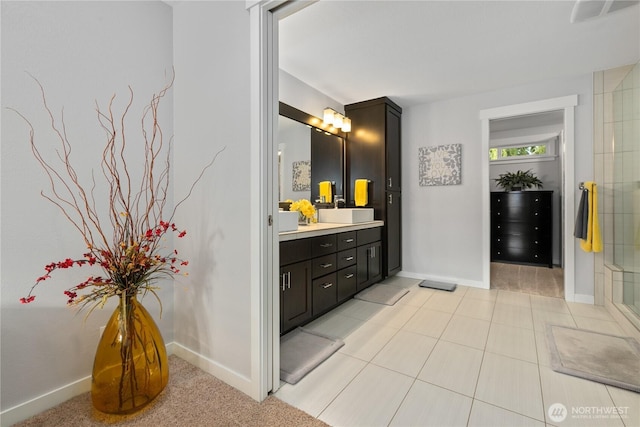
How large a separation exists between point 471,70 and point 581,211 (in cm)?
178

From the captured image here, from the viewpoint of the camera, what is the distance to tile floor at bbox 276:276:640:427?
4.61 ft

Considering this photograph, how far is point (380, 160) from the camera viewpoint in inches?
141

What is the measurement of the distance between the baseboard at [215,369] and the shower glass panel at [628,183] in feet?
10.1

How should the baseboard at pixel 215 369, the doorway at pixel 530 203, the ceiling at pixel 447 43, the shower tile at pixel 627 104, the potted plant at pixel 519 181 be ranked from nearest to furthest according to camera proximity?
the baseboard at pixel 215 369, the ceiling at pixel 447 43, the shower tile at pixel 627 104, the doorway at pixel 530 203, the potted plant at pixel 519 181

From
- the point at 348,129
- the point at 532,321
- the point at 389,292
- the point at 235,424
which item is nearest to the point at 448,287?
the point at 389,292

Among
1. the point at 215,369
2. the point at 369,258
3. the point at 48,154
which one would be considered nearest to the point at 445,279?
the point at 369,258

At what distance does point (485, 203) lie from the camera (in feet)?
11.4

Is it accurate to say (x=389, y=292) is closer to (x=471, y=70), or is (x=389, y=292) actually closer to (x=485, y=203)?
(x=485, y=203)

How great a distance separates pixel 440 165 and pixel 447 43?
1681 mm

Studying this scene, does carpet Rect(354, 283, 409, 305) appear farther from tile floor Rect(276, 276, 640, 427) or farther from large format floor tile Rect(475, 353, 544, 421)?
large format floor tile Rect(475, 353, 544, 421)

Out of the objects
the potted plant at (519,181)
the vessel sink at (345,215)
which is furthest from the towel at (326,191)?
the potted plant at (519,181)

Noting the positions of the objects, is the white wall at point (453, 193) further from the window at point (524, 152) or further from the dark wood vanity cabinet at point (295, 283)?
the window at point (524, 152)

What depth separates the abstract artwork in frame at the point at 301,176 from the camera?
3069 millimetres

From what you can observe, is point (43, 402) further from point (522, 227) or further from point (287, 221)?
point (522, 227)
